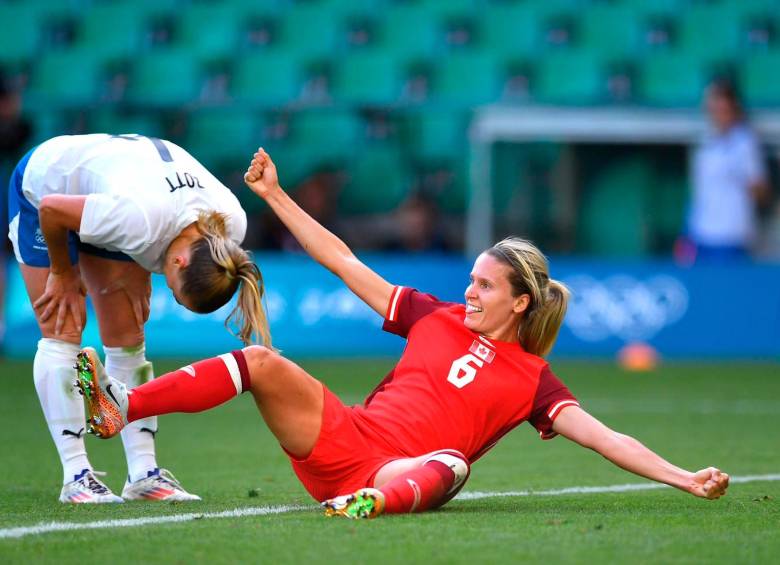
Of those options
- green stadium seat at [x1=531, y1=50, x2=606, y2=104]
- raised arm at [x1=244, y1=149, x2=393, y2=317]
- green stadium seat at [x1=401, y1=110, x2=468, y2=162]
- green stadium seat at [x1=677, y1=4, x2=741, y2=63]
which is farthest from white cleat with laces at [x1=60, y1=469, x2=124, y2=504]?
green stadium seat at [x1=677, y1=4, x2=741, y2=63]

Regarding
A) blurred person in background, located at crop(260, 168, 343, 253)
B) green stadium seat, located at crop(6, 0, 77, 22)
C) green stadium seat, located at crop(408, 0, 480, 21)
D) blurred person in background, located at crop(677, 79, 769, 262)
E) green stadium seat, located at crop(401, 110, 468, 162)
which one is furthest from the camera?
green stadium seat, located at crop(408, 0, 480, 21)

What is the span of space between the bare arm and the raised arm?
0.64 m

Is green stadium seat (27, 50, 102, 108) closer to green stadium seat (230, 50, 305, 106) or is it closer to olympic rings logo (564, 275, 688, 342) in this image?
green stadium seat (230, 50, 305, 106)

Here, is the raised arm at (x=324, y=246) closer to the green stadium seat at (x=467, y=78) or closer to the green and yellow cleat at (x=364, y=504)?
the green and yellow cleat at (x=364, y=504)

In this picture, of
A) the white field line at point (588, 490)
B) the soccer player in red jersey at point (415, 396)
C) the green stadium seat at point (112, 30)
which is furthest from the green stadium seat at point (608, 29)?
the soccer player in red jersey at point (415, 396)

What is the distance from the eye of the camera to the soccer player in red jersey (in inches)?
164

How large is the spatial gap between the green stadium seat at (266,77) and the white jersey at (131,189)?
932cm

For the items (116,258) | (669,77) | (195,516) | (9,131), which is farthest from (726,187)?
(195,516)

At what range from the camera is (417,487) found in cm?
409

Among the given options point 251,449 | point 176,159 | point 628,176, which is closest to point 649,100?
point 628,176

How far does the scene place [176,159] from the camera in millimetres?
4984

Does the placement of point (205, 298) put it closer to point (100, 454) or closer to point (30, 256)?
point (30, 256)

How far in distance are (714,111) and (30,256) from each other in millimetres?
8606

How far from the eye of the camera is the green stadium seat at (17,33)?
1377cm
